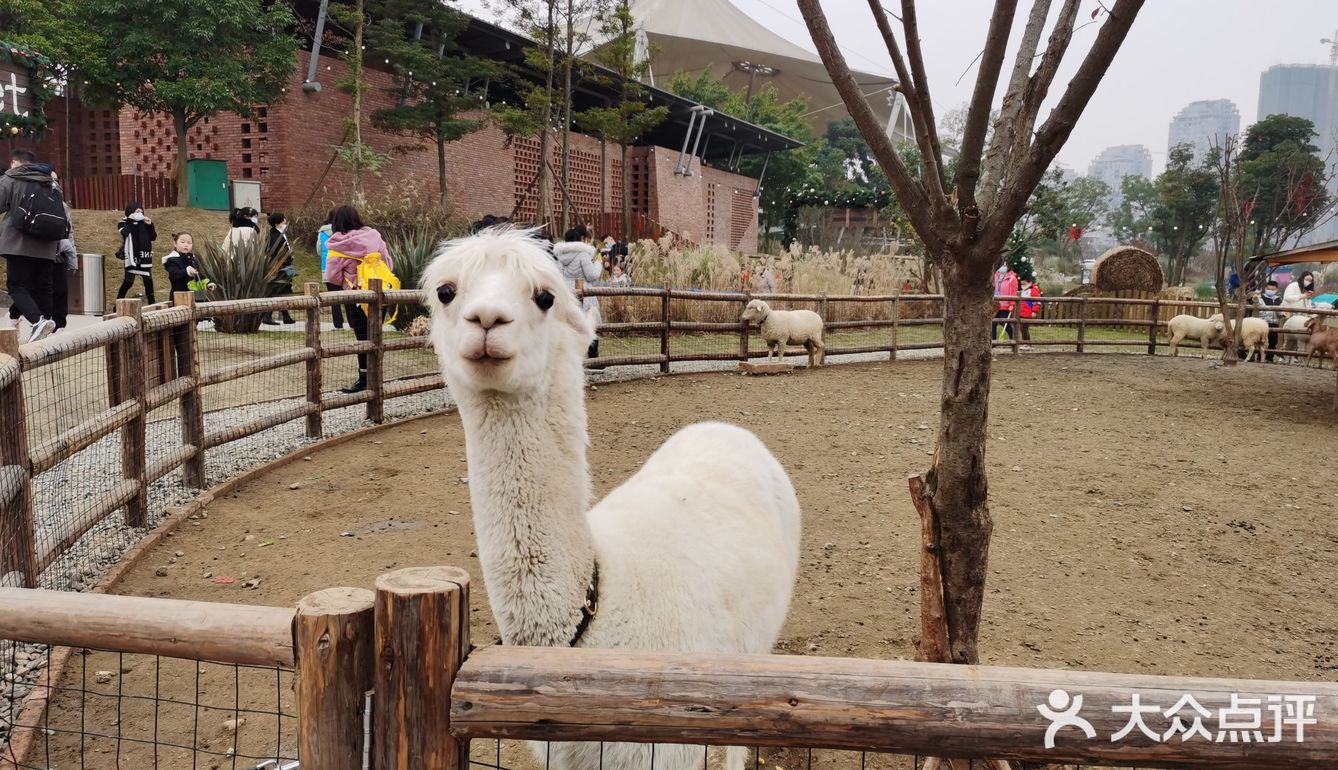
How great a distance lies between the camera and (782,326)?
11.3 m

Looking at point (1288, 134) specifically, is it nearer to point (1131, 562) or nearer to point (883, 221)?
point (883, 221)

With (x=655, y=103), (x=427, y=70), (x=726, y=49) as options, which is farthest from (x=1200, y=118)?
(x=427, y=70)

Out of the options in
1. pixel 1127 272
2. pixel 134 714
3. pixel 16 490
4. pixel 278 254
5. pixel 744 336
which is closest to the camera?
pixel 134 714

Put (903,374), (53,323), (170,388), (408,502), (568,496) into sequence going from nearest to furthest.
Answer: (568,496)
(170,388)
(408,502)
(53,323)
(903,374)

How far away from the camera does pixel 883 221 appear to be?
3709 centimetres

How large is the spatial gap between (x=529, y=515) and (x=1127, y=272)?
21836mm

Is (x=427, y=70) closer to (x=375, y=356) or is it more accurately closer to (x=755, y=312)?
(x=755, y=312)

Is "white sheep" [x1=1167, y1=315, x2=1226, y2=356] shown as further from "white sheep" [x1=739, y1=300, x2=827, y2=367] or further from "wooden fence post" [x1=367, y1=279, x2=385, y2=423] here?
"wooden fence post" [x1=367, y1=279, x2=385, y2=423]

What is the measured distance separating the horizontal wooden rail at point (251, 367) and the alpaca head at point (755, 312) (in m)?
6.28

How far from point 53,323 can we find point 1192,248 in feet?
143

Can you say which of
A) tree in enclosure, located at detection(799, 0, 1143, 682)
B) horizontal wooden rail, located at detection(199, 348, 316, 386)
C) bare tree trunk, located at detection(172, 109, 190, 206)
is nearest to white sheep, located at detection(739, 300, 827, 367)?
horizontal wooden rail, located at detection(199, 348, 316, 386)

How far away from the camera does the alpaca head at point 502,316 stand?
1763 millimetres

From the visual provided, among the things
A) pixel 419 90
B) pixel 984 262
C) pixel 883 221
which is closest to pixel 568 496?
pixel 984 262

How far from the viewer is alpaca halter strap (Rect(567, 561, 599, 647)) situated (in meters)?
1.85
